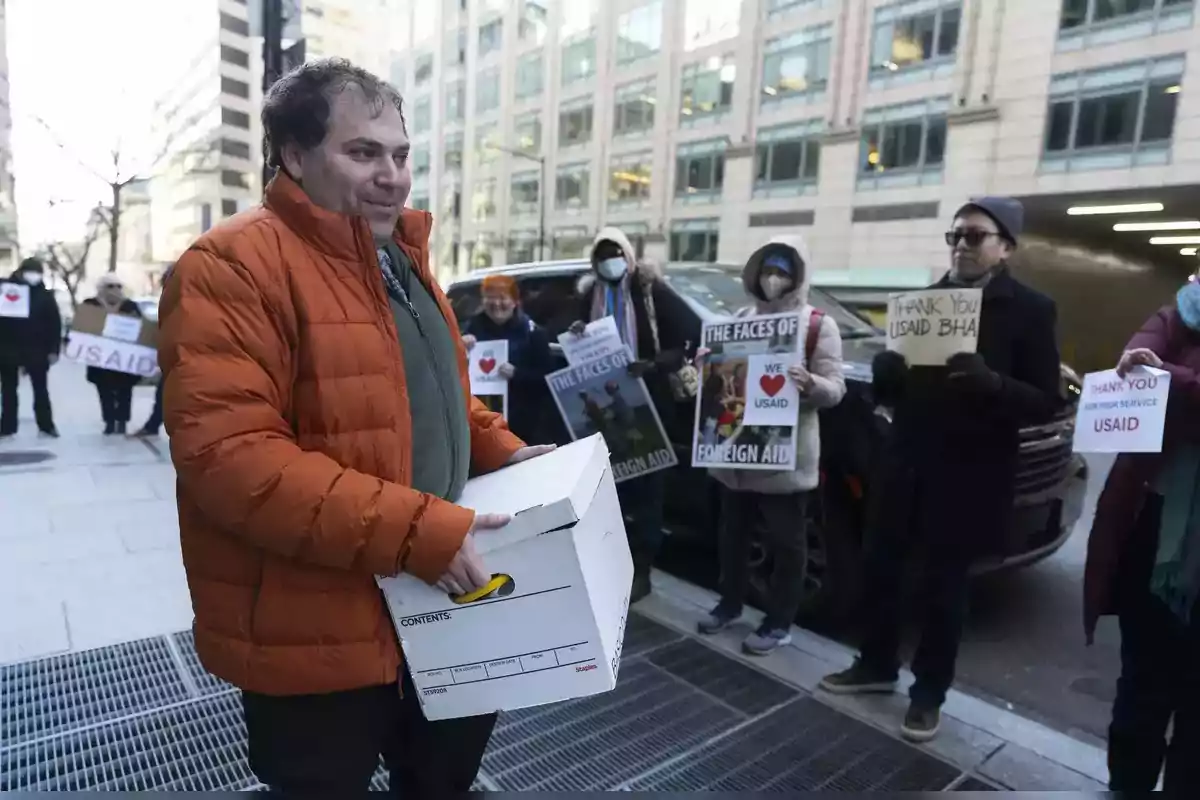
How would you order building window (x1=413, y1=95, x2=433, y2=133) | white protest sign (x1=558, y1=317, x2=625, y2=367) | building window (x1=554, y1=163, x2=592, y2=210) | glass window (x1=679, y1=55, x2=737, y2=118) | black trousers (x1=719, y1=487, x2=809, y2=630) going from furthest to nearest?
building window (x1=413, y1=95, x2=433, y2=133), building window (x1=554, y1=163, x2=592, y2=210), glass window (x1=679, y1=55, x2=737, y2=118), white protest sign (x1=558, y1=317, x2=625, y2=367), black trousers (x1=719, y1=487, x2=809, y2=630)

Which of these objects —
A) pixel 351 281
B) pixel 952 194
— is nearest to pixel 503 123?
pixel 952 194

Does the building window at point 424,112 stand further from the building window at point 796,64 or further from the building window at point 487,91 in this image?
the building window at point 796,64

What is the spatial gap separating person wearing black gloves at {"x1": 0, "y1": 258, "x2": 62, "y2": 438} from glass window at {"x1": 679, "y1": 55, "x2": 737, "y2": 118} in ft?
37.6

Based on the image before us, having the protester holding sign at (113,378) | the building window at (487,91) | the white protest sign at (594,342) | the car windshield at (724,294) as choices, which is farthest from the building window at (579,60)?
the white protest sign at (594,342)

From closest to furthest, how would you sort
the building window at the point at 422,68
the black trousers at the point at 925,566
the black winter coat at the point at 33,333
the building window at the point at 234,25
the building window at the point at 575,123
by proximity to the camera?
the black trousers at the point at 925,566, the building window at the point at 234,25, the black winter coat at the point at 33,333, the building window at the point at 575,123, the building window at the point at 422,68

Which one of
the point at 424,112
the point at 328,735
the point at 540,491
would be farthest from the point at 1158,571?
the point at 424,112

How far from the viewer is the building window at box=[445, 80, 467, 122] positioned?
25094 mm

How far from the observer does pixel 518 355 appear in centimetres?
452

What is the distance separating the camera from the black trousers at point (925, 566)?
2713 mm

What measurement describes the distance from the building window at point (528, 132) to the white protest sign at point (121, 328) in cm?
1615

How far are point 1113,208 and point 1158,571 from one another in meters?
12.1

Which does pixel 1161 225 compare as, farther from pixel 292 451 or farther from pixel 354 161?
pixel 292 451

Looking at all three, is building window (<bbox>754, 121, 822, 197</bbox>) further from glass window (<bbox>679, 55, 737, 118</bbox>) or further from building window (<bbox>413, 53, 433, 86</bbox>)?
building window (<bbox>413, 53, 433, 86</bbox>)

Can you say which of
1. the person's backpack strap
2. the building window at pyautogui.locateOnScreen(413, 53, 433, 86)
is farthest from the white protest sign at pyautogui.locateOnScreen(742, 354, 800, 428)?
the building window at pyautogui.locateOnScreen(413, 53, 433, 86)
